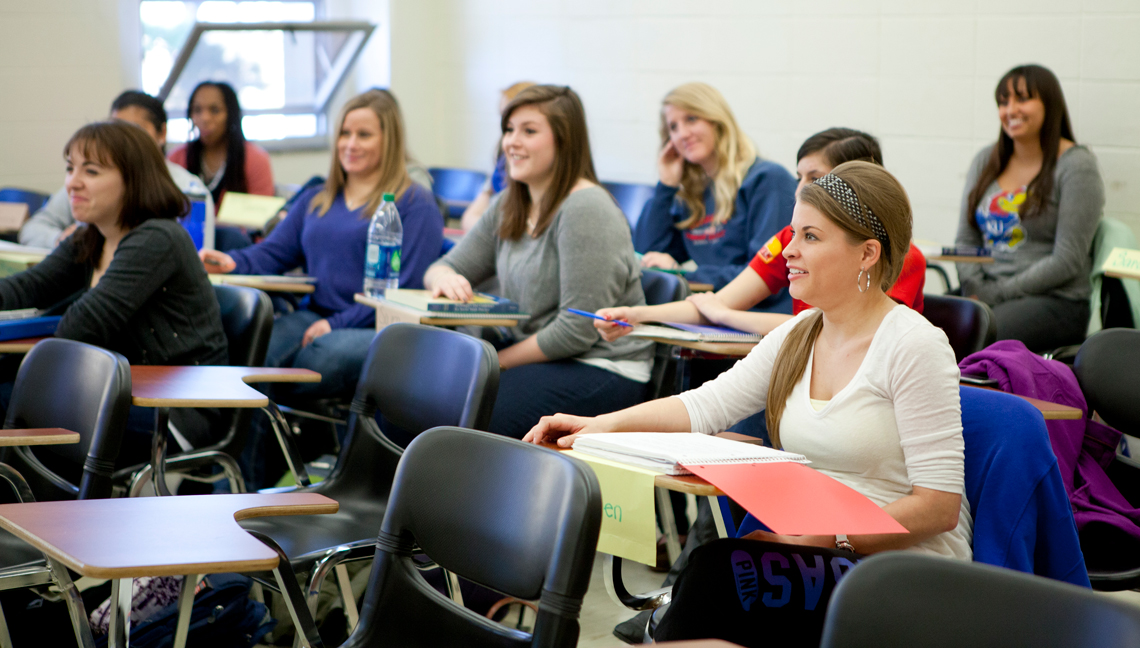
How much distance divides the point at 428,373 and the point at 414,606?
652 millimetres

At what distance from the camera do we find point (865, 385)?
5.02 feet

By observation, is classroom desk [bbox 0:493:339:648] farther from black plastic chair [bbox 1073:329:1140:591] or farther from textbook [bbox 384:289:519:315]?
black plastic chair [bbox 1073:329:1140:591]

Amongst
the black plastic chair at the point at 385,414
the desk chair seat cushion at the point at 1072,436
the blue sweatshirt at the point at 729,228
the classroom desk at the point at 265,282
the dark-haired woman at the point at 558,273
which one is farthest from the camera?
the blue sweatshirt at the point at 729,228

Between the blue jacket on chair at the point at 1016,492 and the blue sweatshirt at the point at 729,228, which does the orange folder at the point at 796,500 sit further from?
the blue sweatshirt at the point at 729,228

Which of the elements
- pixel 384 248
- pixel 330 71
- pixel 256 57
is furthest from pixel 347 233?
pixel 330 71

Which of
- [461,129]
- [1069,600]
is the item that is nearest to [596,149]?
[461,129]

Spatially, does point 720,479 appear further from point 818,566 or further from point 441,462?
point 441,462

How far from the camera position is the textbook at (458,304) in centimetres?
251

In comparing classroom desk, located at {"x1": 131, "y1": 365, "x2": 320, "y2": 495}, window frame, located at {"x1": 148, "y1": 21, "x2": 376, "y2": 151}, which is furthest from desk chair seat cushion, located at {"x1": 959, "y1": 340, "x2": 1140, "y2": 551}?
window frame, located at {"x1": 148, "y1": 21, "x2": 376, "y2": 151}

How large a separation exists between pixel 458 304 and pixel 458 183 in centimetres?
355

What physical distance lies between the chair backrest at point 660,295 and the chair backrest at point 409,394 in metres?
0.83

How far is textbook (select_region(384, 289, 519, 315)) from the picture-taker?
2.51 metres

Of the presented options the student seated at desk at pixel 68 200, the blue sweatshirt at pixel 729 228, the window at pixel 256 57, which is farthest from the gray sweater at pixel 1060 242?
the window at pixel 256 57

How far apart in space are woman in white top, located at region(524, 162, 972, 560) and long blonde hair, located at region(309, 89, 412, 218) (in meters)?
1.95
